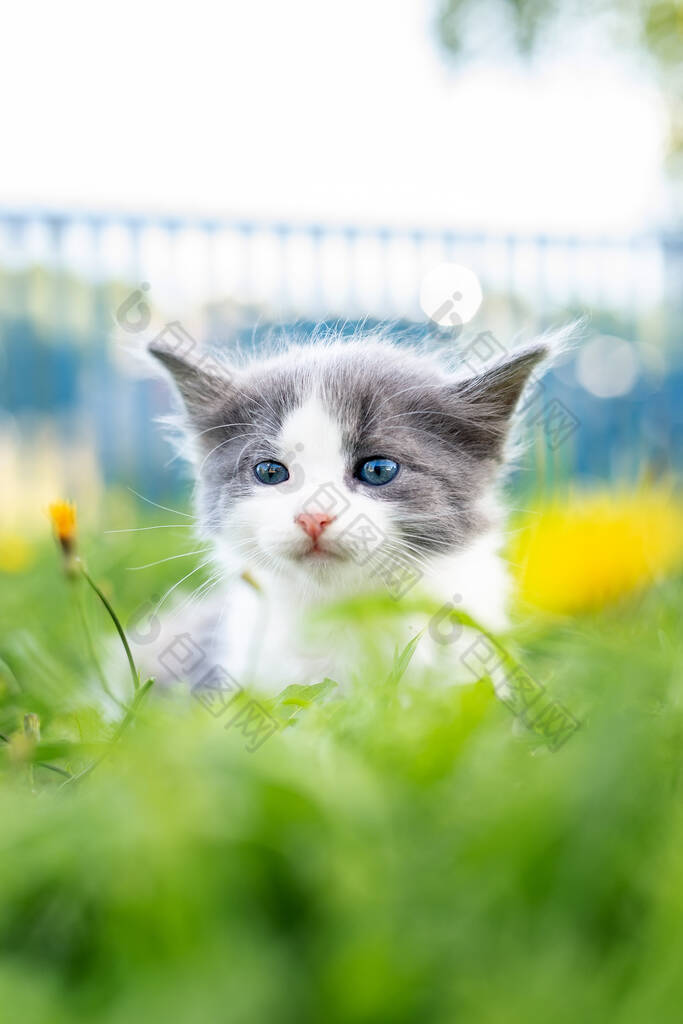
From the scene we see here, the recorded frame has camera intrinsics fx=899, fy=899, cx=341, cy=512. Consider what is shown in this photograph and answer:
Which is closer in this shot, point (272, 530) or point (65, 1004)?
point (65, 1004)

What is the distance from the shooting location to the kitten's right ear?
1522mm

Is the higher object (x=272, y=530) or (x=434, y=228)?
(x=434, y=228)

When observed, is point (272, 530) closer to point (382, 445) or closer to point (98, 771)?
point (382, 445)

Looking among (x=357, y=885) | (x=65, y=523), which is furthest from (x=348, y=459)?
(x=357, y=885)

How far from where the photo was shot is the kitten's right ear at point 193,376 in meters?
1.52

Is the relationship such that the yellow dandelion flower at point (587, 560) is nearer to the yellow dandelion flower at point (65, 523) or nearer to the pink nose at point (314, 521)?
the pink nose at point (314, 521)

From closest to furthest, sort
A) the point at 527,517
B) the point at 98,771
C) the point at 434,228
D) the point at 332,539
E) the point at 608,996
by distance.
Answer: the point at 608,996, the point at 98,771, the point at 332,539, the point at 527,517, the point at 434,228

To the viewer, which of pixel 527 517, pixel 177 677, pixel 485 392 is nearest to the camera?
pixel 485 392

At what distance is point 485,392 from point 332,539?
378mm

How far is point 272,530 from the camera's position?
1280mm

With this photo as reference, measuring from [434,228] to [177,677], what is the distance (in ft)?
17.5

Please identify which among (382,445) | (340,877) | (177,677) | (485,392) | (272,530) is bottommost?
(177,677)

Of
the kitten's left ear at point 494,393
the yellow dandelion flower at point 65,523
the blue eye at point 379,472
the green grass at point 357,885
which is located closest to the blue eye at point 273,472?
the blue eye at point 379,472

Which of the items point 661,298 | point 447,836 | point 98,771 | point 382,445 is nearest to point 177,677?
point 382,445
